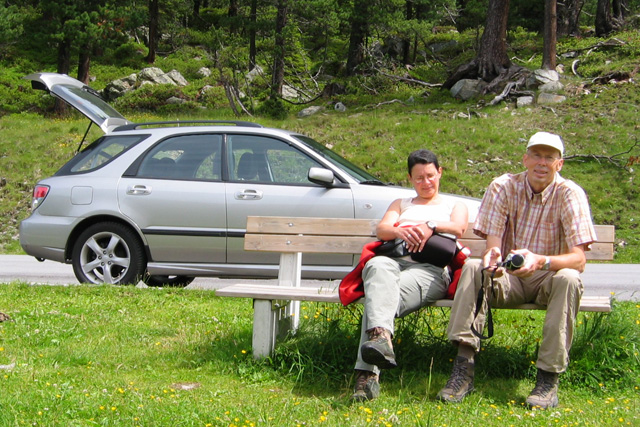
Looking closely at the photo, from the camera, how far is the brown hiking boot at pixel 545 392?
4160 mm

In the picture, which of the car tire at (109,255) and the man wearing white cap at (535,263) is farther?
the car tire at (109,255)

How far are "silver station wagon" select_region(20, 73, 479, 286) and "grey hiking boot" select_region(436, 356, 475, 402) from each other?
3.15 metres

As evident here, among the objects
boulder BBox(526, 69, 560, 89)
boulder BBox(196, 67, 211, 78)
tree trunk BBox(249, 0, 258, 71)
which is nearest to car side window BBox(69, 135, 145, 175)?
boulder BBox(526, 69, 560, 89)

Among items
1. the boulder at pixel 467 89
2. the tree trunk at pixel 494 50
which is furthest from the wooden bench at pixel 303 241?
the tree trunk at pixel 494 50

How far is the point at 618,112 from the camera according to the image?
61.5 feet

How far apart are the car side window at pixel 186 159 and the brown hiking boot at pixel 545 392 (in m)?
4.42

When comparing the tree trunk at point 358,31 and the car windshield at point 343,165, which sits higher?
the tree trunk at point 358,31

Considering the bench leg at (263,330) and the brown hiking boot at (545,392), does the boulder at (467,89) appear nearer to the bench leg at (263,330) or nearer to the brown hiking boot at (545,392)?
the bench leg at (263,330)

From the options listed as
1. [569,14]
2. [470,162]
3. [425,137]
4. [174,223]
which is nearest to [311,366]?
[174,223]

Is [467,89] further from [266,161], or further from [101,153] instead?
[101,153]

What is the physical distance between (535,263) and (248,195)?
384 centimetres

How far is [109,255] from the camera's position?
789cm

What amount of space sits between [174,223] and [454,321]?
3984 mm

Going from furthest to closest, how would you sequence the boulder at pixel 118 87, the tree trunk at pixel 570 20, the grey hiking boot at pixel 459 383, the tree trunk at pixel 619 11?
1. the boulder at pixel 118 87
2. the tree trunk at pixel 570 20
3. the tree trunk at pixel 619 11
4. the grey hiking boot at pixel 459 383
